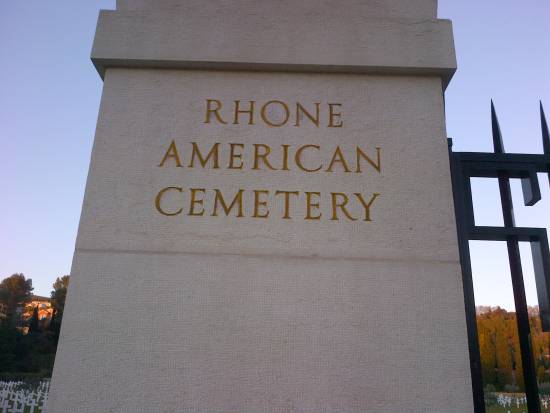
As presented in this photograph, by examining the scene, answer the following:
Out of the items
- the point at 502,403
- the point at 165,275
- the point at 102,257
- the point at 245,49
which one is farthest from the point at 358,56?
the point at 502,403

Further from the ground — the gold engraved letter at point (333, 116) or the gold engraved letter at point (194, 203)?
the gold engraved letter at point (333, 116)

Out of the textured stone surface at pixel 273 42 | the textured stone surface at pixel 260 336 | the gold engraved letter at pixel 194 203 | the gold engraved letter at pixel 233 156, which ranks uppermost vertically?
the textured stone surface at pixel 273 42

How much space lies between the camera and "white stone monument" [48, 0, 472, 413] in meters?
2.79

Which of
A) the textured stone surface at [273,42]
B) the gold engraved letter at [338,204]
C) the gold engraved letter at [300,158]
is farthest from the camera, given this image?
the textured stone surface at [273,42]

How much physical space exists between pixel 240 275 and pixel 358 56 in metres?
1.93

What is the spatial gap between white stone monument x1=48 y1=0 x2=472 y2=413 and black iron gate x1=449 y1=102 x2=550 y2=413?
0.66 ft

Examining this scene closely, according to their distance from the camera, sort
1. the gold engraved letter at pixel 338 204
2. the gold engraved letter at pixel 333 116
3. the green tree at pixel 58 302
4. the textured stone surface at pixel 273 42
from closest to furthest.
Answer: the gold engraved letter at pixel 338 204 → the gold engraved letter at pixel 333 116 → the textured stone surface at pixel 273 42 → the green tree at pixel 58 302

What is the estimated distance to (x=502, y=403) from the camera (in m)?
10.0

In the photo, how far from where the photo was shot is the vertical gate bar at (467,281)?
9.59 ft

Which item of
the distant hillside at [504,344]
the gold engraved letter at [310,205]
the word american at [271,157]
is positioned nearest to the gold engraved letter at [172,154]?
the word american at [271,157]

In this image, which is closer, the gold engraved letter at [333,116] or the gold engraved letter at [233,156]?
the gold engraved letter at [233,156]

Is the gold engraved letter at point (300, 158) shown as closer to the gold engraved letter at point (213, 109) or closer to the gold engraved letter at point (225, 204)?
the gold engraved letter at point (225, 204)

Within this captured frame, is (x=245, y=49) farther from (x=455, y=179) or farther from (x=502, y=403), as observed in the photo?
(x=502, y=403)

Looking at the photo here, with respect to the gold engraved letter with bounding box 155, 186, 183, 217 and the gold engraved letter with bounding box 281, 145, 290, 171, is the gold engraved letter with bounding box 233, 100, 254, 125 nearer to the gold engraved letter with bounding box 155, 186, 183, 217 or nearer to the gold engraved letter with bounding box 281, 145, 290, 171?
the gold engraved letter with bounding box 281, 145, 290, 171
